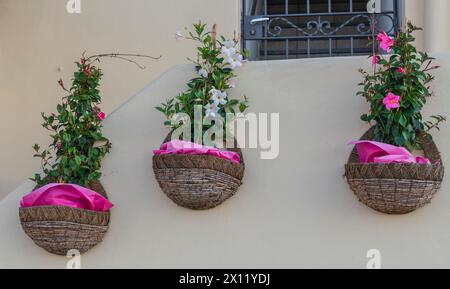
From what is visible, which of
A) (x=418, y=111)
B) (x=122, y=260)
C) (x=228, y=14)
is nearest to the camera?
(x=418, y=111)

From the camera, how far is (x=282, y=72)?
4227 millimetres

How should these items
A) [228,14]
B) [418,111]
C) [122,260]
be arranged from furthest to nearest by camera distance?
[228,14] → [122,260] → [418,111]

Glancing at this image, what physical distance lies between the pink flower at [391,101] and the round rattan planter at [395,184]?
0.34m

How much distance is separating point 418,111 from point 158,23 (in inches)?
97.1

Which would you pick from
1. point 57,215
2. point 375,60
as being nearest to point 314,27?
point 375,60

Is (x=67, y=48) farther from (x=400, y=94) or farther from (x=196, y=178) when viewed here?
(x=400, y=94)

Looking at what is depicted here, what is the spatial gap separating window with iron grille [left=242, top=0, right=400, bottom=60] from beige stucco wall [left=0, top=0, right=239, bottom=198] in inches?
13.6

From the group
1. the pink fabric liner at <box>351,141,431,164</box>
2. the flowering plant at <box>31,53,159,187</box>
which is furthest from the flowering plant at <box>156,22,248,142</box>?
the pink fabric liner at <box>351,141,431,164</box>

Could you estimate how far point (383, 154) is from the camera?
374cm

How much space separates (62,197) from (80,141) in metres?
0.41

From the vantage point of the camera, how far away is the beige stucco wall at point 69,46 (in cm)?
562

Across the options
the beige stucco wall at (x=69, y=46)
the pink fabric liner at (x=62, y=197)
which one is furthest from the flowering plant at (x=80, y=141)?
the beige stucco wall at (x=69, y=46)
